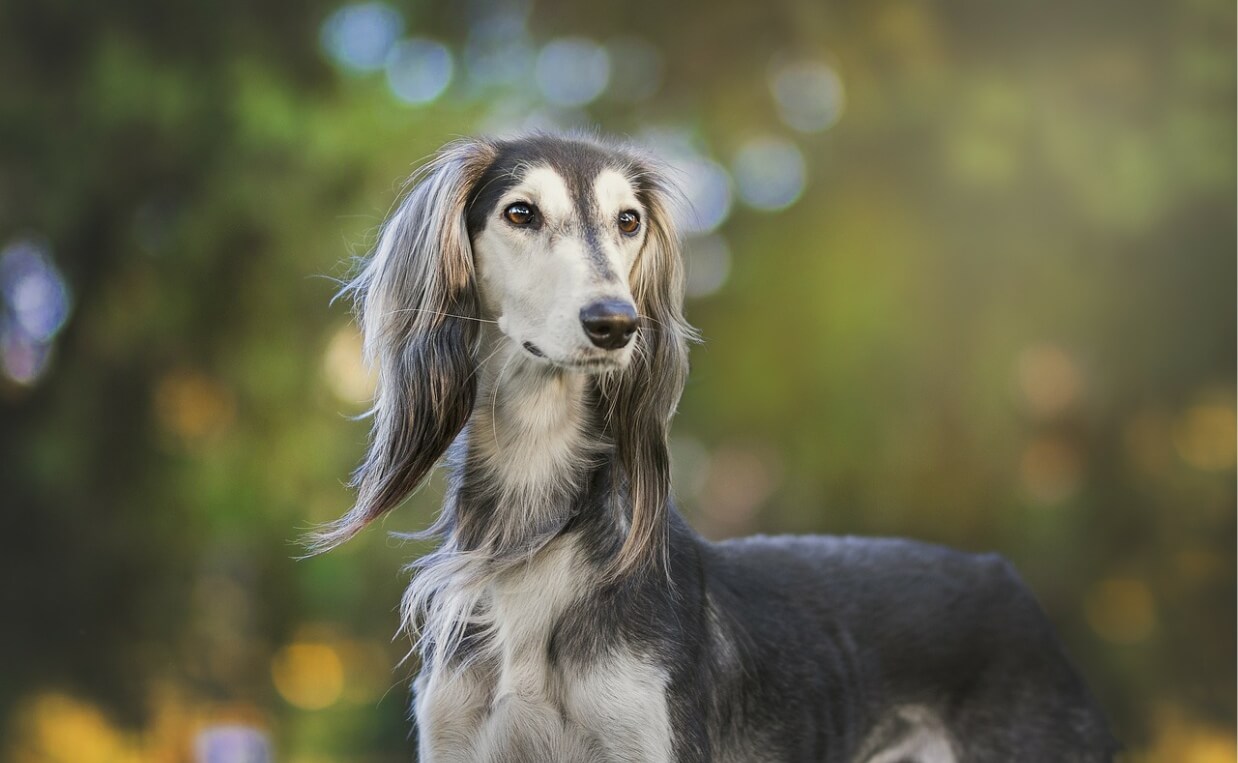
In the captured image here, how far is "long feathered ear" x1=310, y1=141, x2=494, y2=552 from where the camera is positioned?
2844mm

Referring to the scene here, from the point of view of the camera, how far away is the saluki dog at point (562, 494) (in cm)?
269

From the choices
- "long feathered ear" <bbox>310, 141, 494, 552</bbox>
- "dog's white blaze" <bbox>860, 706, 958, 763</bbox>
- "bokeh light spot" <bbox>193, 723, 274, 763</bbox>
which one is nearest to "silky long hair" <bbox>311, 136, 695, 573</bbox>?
"long feathered ear" <bbox>310, 141, 494, 552</bbox>

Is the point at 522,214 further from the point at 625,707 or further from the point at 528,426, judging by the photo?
the point at 625,707

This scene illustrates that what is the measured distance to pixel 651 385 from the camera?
2.93 meters

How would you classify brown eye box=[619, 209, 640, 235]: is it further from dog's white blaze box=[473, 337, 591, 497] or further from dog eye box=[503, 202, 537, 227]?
dog's white blaze box=[473, 337, 591, 497]

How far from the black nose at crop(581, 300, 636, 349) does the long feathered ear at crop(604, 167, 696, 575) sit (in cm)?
37

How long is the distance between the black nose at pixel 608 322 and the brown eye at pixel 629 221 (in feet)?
1.38

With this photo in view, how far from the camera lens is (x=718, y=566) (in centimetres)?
321

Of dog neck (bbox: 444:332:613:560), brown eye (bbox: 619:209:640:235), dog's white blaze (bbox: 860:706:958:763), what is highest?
brown eye (bbox: 619:209:640:235)

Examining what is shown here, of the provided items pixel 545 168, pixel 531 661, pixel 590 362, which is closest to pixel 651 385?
pixel 590 362

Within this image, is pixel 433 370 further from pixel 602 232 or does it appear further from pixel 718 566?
pixel 718 566

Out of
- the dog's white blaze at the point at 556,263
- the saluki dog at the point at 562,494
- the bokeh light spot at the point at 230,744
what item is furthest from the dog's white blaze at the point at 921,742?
the bokeh light spot at the point at 230,744

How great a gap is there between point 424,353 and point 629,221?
1.74 feet

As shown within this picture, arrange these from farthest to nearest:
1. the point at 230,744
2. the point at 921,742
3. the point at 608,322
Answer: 1. the point at 230,744
2. the point at 921,742
3. the point at 608,322
